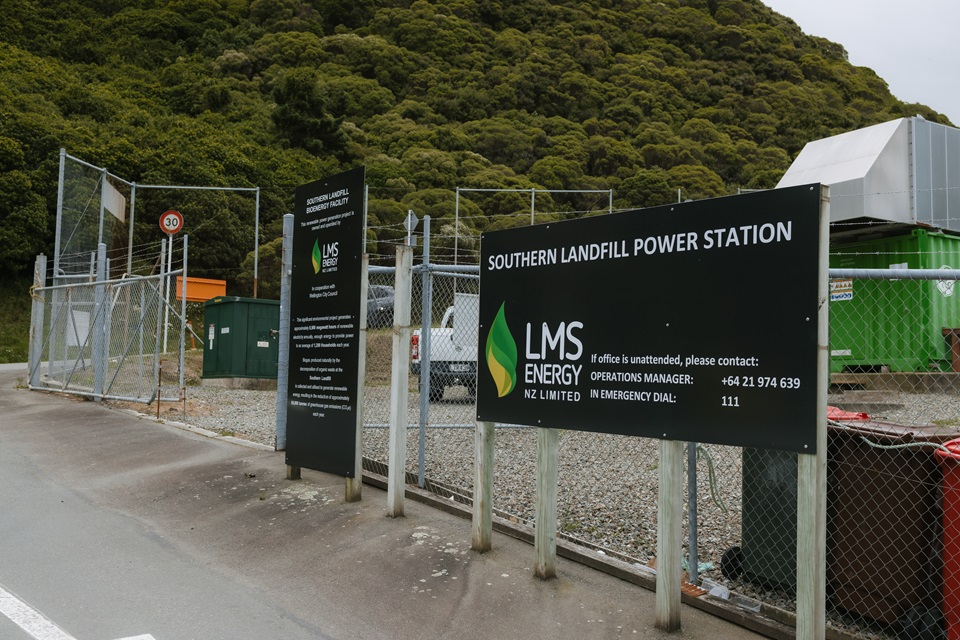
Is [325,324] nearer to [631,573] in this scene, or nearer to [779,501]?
[631,573]

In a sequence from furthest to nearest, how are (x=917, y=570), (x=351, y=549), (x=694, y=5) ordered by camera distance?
(x=694, y=5)
(x=351, y=549)
(x=917, y=570)

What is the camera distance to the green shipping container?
12.5 m

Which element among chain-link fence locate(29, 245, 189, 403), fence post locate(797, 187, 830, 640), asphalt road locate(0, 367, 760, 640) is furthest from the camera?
chain-link fence locate(29, 245, 189, 403)

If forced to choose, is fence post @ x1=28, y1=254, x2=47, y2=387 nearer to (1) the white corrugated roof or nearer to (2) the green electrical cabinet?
(2) the green electrical cabinet

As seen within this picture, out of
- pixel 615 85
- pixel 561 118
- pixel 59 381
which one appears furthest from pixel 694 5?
pixel 59 381

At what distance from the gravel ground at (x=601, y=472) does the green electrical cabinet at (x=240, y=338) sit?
4.07m

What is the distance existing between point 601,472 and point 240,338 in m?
11.7

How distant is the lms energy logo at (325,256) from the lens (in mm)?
6879

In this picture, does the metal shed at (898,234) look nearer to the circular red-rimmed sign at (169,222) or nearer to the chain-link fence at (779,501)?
the chain-link fence at (779,501)

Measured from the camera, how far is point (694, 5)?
3455 inches

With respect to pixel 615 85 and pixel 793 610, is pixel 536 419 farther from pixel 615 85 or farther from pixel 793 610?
pixel 615 85

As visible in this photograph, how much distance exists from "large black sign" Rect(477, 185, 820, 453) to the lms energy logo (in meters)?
1.97

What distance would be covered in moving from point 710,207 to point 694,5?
93.9 meters

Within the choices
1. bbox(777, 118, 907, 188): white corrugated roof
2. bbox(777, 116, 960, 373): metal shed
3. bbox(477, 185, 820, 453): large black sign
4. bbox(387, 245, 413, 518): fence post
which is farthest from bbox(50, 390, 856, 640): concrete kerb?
bbox(777, 118, 907, 188): white corrugated roof
